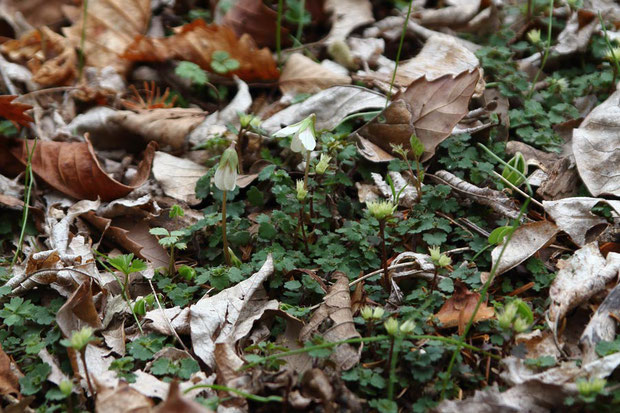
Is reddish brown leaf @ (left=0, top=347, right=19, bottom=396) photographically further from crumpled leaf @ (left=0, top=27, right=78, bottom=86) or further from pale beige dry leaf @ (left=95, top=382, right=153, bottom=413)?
crumpled leaf @ (left=0, top=27, right=78, bottom=86)

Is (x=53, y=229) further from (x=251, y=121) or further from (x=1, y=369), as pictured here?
(x=251, y=121)

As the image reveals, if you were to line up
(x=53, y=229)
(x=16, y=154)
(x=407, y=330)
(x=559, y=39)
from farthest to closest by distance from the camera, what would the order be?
(x=559, y=39), (x=16, y=154), (x=53, y=229), (x=407, y=330)

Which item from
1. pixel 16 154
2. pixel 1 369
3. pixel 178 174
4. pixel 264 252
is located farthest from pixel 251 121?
pixel 1 369

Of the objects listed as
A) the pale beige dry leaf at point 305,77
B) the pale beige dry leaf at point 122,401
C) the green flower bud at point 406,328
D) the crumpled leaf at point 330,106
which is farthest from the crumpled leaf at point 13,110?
the green flower bud at point 406,328

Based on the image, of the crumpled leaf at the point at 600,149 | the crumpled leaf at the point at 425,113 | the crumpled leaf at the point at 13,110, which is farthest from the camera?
the crumpled leaf at the point at 13,110

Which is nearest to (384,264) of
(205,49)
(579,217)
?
(579,217)

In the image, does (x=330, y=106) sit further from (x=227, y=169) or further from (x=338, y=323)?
(x=338, y=323)

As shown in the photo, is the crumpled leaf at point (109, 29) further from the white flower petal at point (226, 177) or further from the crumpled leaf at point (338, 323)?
the crumpled leaf at point (338, 323)
